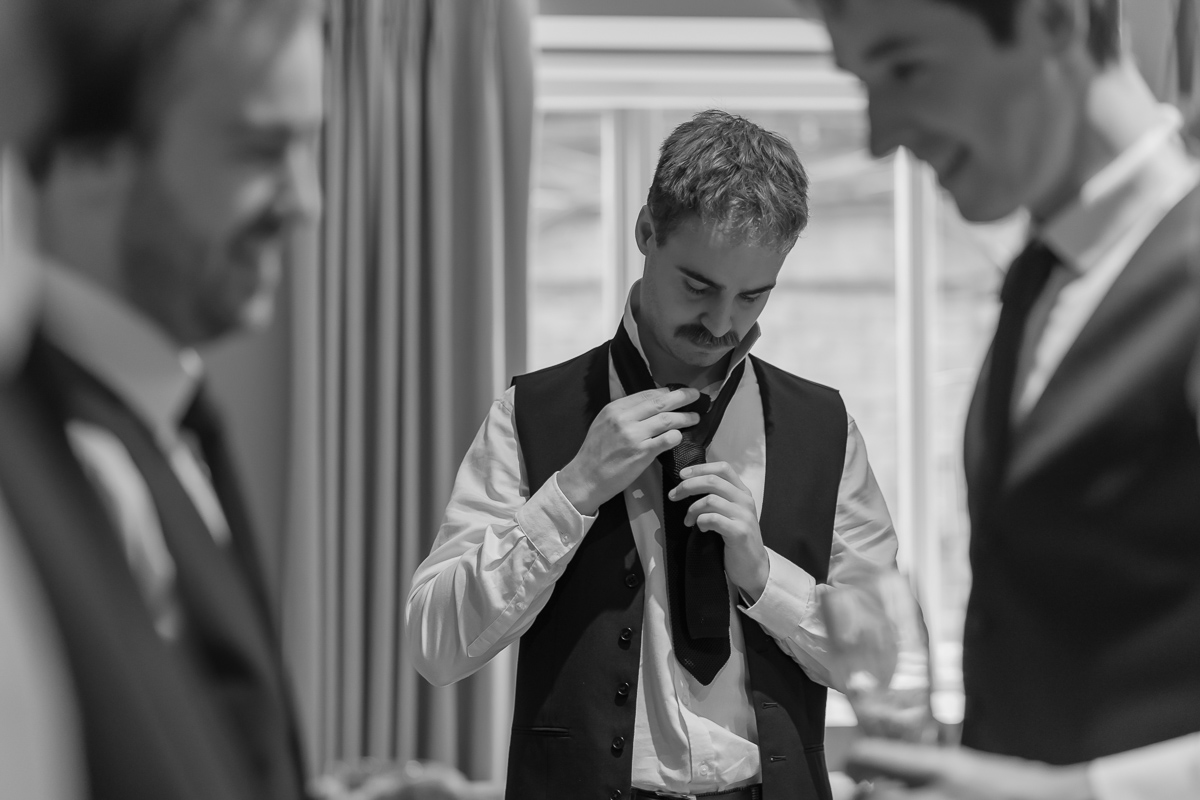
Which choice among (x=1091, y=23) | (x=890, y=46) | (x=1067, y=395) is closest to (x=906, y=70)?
(x=890, y=46)

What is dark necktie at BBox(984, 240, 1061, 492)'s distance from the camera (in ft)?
2.43

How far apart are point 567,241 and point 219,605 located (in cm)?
257

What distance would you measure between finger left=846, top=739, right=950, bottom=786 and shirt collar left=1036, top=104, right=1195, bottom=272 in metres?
0.32

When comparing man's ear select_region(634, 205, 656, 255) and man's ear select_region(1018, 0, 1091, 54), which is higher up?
man's ear select_region(1018, 0, 1091, 54)

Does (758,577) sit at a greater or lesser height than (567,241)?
lesser

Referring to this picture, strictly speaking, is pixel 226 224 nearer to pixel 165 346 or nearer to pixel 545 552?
pixel 165 346

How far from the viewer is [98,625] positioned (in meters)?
0.49

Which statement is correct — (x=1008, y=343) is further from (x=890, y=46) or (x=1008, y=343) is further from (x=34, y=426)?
(x=34, y=426)

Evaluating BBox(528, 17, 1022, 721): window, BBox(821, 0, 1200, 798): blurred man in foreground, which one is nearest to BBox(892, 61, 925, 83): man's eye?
BBox(821, 0, 1200, 798): blurred man in foreground

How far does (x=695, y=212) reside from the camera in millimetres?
1263

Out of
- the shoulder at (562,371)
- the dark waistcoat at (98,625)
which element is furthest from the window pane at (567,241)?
the dark waistcoat at (98,625)

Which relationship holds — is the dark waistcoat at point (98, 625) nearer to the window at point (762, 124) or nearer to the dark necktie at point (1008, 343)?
the dark necktie at point (1008, 343)

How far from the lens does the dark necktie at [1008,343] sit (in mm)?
739

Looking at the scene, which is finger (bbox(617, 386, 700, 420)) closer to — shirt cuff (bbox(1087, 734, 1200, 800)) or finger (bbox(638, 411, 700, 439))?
finger (bbox(638, 411, 700, 439))
